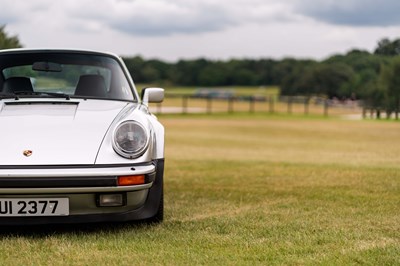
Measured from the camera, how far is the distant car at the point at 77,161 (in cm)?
447

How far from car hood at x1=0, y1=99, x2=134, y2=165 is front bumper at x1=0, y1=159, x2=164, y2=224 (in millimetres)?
104

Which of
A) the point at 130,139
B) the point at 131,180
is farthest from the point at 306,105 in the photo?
the point at 131,180

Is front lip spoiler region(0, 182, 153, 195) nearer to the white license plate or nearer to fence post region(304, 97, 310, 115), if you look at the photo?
the white license plate

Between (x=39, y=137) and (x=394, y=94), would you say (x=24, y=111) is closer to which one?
(x=39, y=137)

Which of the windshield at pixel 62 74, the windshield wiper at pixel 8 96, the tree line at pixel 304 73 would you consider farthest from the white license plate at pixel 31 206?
the tree line at pixel 304 73

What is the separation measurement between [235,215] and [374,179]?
10.6 feet

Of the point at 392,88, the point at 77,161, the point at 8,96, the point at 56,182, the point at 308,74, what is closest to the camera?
the point at 56,182

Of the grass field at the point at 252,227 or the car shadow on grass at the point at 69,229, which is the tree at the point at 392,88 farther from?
the car shadow on grass at the point at 69,229

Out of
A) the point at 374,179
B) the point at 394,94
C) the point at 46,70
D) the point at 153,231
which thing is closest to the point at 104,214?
the point at 153,231

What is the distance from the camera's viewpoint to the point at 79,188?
4469 mm

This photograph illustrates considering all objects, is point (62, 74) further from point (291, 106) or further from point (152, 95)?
point (291, 106)

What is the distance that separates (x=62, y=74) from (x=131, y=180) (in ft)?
6.42

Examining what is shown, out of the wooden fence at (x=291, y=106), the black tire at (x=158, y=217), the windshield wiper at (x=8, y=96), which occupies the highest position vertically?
the windshield wiper at (x=8, y=96)

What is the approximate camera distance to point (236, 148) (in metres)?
16.9
